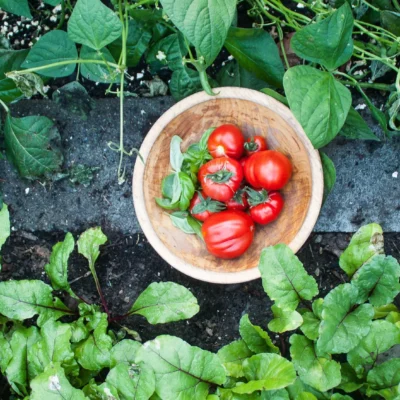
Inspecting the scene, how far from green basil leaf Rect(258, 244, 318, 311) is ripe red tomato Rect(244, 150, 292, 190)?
0.47 ft

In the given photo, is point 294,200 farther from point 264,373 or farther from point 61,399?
point 61,399

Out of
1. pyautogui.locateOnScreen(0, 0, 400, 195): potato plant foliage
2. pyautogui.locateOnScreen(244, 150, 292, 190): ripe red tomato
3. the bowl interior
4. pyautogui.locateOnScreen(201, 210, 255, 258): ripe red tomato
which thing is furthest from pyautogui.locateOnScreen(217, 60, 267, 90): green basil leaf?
pyautogui.locateOnScreen(201, 210, 255, 258): ripe red tomato

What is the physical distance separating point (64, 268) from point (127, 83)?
48cm

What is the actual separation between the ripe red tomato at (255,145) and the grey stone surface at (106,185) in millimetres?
216

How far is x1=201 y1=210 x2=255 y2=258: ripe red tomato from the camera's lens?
1.31 m

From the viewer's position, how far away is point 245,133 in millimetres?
1437

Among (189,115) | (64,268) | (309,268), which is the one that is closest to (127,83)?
(189,115)

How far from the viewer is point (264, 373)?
1254 millimetres

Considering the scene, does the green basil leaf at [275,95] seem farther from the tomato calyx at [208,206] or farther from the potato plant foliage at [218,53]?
the tomato calyx at [208,206]

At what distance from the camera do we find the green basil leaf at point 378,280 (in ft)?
4.09

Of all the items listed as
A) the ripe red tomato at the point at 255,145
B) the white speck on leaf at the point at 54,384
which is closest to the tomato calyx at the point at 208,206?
the ripe red tomato at the point at 255,145

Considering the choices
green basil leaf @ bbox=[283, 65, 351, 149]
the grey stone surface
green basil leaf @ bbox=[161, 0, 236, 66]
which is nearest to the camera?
green basil leaf @ bbox=[161, 0, 236, 66]

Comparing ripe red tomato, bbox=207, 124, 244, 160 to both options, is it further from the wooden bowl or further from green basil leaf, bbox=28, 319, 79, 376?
green basil leaf, bbox=28, 319, 79, 376

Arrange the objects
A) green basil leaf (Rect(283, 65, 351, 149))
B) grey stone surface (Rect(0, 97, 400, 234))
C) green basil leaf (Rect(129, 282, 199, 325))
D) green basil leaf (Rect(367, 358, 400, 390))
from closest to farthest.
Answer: green basil leaf (Rect(283, 65, 351, 149)) → green basil leaf (Rect(367, 358, 400, 390)) → green basil leaf (Rect(129, 282, 199, 325)) → grey stone surface (Rect(0, 97, 400, 234))
